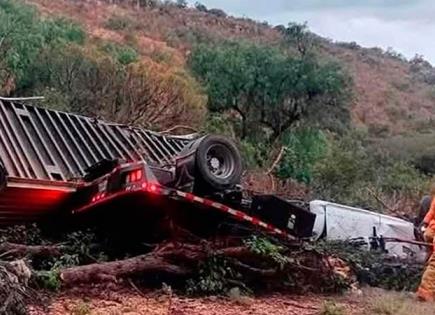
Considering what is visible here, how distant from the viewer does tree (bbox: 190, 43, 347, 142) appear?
76.6 ft

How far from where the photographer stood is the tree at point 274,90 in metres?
23.3

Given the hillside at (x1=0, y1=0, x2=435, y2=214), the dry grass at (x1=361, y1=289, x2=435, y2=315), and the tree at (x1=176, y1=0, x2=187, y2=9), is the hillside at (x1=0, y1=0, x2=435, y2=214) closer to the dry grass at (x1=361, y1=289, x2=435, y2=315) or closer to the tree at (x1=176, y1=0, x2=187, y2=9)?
→ the dry grass at (x1=361, y1=289, x2=435, y2=315)

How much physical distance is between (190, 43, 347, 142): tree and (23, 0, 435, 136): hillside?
6.24 m

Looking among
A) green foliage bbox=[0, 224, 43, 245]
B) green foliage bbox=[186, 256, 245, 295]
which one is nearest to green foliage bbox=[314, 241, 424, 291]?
green foliage bbox=[186, 256, 245, 295]

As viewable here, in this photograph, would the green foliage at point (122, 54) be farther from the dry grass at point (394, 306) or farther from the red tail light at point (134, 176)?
the dry grass at point (394, 306)

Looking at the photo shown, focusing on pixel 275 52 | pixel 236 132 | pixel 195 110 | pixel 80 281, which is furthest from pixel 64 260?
pixel 275 52

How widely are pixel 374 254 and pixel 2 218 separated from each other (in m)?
4.49

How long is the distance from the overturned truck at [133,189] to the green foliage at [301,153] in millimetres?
10599

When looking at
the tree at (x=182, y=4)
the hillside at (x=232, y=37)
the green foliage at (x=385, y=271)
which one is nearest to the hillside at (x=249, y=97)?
the hillside at (x=232, y=37)

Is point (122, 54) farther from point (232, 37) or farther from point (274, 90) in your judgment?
point (232, 37)

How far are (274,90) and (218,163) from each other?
15.8m

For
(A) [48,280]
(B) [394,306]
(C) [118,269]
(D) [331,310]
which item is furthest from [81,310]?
(B) [394,306]

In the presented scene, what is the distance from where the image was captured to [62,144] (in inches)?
363

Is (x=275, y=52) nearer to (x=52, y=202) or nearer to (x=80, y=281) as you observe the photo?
(x=52, y=202)
